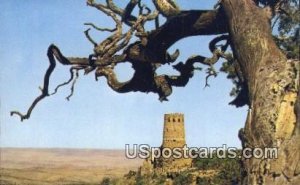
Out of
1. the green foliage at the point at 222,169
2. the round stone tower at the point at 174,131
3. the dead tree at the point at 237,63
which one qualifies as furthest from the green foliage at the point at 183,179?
the dead tree at the point at 237,63

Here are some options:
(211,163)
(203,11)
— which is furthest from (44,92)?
(211,163)

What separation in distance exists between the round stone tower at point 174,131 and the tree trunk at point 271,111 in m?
49.1

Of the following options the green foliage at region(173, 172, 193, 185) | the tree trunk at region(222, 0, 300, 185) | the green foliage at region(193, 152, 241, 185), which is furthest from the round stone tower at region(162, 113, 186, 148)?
the tree trunk at region(222, 0, 300, 185)

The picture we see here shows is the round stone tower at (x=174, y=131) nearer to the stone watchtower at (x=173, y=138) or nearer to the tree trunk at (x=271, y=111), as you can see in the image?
the stone watchtower at (x=173, y=138)

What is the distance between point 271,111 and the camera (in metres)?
7.34

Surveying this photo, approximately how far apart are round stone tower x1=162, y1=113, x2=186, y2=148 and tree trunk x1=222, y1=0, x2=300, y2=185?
49.1 m

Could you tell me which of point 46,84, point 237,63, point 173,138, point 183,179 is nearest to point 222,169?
point 183,179

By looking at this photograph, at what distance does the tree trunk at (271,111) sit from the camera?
7109 millimetres

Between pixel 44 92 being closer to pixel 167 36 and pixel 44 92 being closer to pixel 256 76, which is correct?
pixel 167 36

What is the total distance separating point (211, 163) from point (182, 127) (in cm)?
1269

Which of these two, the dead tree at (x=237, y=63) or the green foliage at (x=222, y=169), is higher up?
the dead tree at (x=237, y=63)

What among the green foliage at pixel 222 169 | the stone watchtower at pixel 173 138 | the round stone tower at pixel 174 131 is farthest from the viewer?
the round stone tower at pixel 174 131

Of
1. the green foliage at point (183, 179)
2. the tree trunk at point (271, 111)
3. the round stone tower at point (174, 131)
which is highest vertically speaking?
the round stone tower at point (174, 131)

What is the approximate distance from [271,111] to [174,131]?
50314mm
